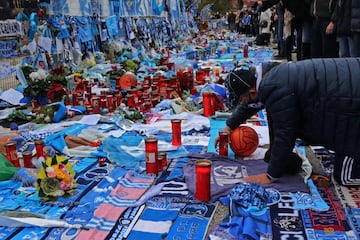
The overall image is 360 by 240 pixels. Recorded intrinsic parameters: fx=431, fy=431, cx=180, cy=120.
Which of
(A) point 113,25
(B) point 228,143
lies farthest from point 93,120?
(A) point 113,25

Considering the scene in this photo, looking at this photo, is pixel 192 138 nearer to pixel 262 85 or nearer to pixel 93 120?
pixel 93 120

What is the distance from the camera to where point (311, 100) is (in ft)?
9.75

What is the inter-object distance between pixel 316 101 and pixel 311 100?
0.04 metres

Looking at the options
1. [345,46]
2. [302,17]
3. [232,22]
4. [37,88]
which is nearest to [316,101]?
[345,46]

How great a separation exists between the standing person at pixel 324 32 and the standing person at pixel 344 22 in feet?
0.96

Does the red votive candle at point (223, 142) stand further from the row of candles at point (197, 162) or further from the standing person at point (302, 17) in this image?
the standing person at point (302, 17)

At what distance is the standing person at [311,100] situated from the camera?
2932 mm

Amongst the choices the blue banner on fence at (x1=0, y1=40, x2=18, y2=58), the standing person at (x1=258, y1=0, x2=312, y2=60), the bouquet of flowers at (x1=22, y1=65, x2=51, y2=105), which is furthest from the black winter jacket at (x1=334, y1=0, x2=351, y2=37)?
the blue banner on fence at (x1=0, y1=40, x2=18, y2=58)

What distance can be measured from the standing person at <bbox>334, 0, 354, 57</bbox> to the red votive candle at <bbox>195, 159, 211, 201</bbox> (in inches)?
122

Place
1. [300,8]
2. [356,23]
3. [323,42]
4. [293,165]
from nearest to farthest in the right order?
[293,165]
[356,23]
[323,42]
[300,8]

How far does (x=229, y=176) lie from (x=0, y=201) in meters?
1.86

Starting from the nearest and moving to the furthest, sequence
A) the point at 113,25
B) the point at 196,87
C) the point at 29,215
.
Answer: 1. the point at 29,215
2. the point at 196,87
3. the point at 113,25

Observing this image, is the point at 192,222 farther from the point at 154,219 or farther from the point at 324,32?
the point at 324,32

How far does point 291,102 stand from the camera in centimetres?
292
